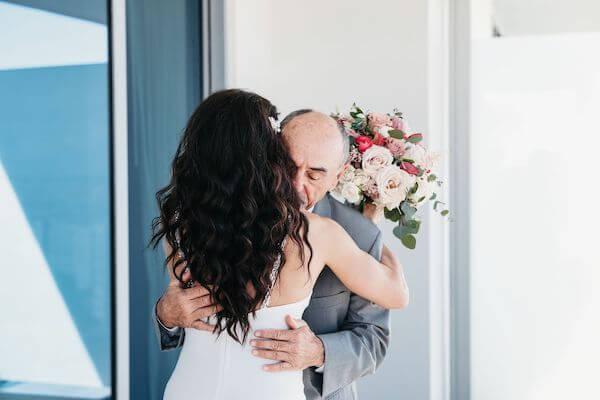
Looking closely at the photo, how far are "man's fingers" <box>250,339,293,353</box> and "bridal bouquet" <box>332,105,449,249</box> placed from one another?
1.59ft

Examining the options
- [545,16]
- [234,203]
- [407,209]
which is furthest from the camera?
[545,16]

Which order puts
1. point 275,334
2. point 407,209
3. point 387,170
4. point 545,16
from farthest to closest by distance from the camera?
point 545,16 < point 407,209 < point 387,170 < point 275,334

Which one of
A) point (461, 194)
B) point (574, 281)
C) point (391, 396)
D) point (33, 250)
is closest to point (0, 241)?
point (33, 250)

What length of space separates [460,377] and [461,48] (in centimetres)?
171

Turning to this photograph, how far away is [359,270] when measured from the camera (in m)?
1.67

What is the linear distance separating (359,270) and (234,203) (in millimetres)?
361

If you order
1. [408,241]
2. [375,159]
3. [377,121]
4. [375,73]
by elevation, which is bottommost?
[408,241]

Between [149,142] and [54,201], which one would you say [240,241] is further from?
[149,142]

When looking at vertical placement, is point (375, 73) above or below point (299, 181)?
above

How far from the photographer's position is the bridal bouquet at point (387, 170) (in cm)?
189

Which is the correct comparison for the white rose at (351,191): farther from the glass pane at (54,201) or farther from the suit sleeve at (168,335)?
the glass pane at (54,201)

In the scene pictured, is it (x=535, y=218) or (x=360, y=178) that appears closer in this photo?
(x=360, y=178)

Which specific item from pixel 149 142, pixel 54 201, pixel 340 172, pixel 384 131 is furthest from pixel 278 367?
pixel 149 142

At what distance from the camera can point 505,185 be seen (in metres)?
3.72
